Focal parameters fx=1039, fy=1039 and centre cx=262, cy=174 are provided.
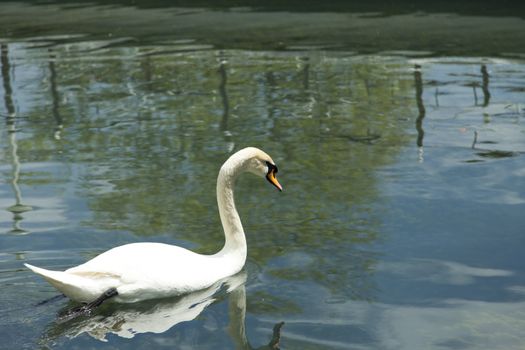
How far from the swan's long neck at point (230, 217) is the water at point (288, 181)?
201mm

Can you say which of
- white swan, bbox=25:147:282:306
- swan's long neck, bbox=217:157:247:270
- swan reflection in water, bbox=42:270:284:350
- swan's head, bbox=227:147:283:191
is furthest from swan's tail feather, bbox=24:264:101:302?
swan's head, bbox=227:147:283:191

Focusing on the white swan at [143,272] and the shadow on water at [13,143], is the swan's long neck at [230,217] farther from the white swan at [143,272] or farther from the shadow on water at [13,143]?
the shadow on water at [13,143]

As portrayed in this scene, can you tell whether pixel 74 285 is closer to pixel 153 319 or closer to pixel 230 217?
pixel 153 319

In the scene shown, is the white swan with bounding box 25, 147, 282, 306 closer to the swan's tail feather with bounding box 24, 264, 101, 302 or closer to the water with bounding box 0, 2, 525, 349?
the swan's tail feather with bounding box 24, 264, 101, 302

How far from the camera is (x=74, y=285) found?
20.6 feet

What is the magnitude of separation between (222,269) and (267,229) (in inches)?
56.3

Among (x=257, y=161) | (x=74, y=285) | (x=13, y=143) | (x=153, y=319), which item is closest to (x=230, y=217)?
(x=257, y=161)

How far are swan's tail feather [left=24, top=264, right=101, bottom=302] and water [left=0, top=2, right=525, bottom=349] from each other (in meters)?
0.20

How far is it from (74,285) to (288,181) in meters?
3.91

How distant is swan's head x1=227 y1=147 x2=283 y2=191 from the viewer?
7262 mm

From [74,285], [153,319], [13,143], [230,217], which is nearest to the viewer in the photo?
[74,285]

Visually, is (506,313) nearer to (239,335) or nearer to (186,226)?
(239,335)

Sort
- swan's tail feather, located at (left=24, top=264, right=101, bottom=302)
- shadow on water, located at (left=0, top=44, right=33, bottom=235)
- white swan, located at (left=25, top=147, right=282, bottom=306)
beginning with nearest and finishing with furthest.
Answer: swan's tail feather, located at (left=24, top=264, right=101, bottom=302)
white swan, located at (left=25, top=147, right=282, bottom=306)
shadow on water, located at (left=0, top=44, right=33, bottom=235)

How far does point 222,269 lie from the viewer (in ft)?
23.1
